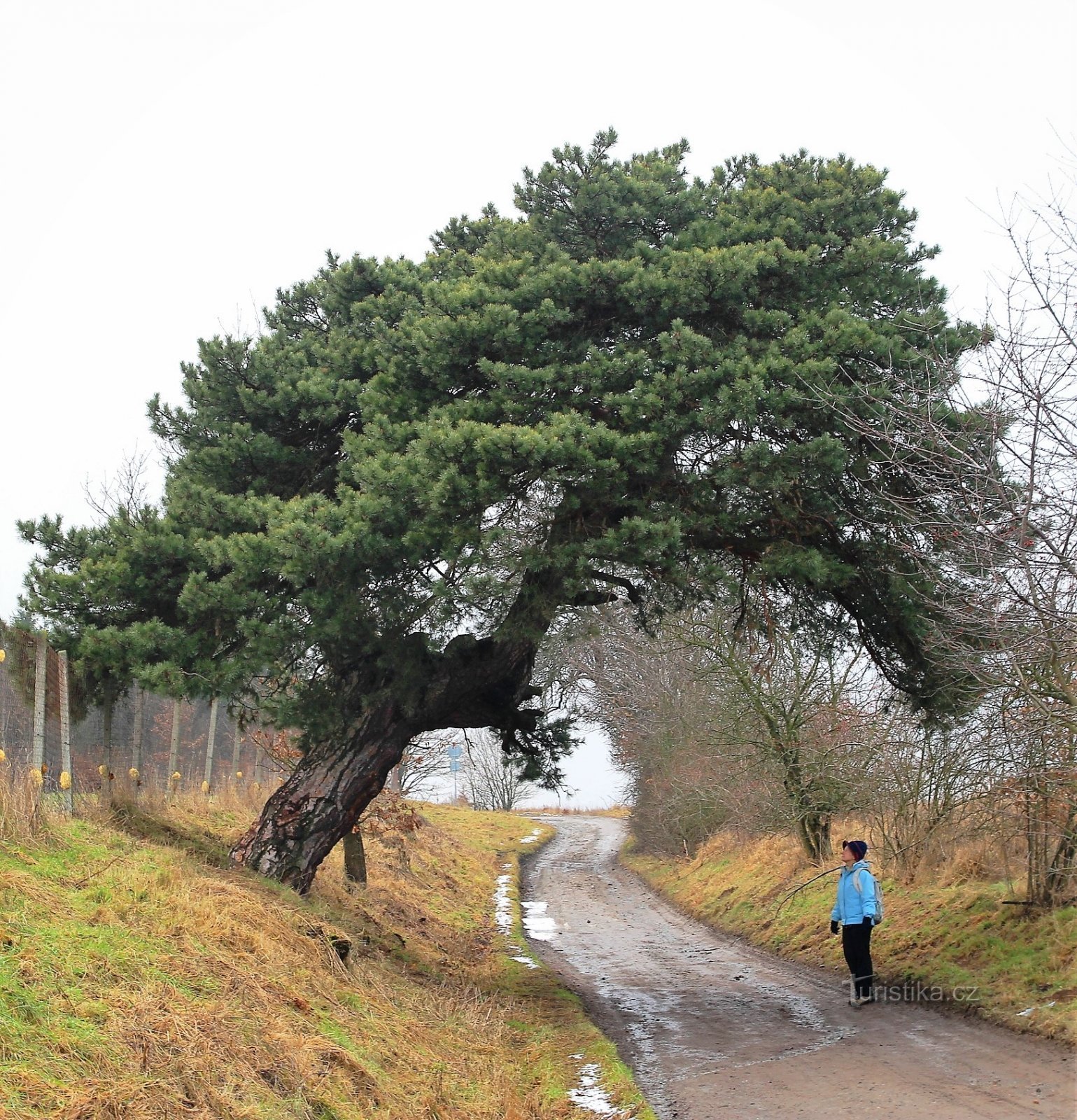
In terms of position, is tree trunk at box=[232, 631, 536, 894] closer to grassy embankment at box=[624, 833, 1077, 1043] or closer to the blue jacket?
the blue jacket

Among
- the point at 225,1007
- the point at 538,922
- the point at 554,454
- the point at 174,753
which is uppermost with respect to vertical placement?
the point at 554,454


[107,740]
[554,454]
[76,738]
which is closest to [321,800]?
[107,740]

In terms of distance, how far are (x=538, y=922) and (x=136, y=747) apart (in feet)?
32.2

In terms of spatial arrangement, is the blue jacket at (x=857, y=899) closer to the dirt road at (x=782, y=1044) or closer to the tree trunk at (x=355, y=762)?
the dirt road at (x=782, y=1044)

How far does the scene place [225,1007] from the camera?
21.8ft

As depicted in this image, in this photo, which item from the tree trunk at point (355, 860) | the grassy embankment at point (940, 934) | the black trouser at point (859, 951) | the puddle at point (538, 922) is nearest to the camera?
the grassy embankment at point (940, 934)

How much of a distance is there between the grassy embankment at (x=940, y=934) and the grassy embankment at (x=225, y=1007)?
3947 millimetres

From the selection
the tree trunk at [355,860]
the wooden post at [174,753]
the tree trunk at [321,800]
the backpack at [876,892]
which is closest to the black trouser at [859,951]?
the backpack at [876,892]

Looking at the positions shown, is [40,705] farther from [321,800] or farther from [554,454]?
[554,454]

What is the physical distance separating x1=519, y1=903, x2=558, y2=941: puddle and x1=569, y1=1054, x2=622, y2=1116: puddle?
10.0 metres

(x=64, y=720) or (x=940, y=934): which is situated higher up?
(x=64, y=720)

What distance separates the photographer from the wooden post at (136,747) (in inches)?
517

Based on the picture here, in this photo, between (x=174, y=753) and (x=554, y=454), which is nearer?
(x=554, y=454)

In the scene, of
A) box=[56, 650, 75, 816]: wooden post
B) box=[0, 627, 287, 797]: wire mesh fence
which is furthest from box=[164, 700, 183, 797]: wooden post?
box=[56, 650, 75, 816]: wooden post
